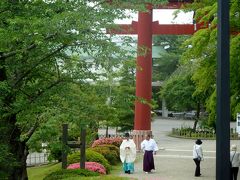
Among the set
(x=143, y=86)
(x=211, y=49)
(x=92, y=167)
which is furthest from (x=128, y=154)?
(x=143, y=86)

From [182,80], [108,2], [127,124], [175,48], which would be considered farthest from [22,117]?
[175,48]

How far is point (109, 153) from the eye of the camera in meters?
20.9

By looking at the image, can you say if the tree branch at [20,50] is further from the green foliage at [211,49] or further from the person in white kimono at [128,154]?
the person in white kimono at [128,154]

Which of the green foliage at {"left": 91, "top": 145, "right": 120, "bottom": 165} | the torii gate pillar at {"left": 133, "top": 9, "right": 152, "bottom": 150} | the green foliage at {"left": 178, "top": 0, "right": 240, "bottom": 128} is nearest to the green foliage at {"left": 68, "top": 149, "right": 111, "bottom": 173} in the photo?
the green foliage at {"left": 91, "top": 145, "right": 120, "bottom": 165}

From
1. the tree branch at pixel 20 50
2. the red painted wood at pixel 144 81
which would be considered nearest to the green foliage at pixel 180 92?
the red painted wood at pixel 144 81

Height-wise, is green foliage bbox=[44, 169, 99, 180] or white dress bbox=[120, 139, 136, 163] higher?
white dress bbox=[120, 139, 136, 163]

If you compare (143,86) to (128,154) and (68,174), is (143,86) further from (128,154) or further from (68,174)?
(68,174)

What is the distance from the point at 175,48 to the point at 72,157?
163ft

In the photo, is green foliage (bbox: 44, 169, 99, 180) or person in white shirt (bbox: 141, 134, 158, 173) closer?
green foliage (bbox: 44, 169, 99, 180)

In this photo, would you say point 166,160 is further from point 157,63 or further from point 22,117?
point 157,63

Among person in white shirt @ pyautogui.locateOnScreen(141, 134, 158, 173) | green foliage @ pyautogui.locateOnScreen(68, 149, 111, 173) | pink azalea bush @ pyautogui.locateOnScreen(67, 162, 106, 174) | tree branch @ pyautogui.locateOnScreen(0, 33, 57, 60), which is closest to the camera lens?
tree branch @ pyautogui.locateOnScreen(0, 33, 57, 60)

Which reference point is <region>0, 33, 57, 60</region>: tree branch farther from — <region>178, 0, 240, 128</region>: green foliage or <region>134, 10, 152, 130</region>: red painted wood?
<region>134, 10, 152, 130</region>: red painted wood

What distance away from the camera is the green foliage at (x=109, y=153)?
20.6 metres

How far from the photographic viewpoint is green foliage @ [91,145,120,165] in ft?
67.5
